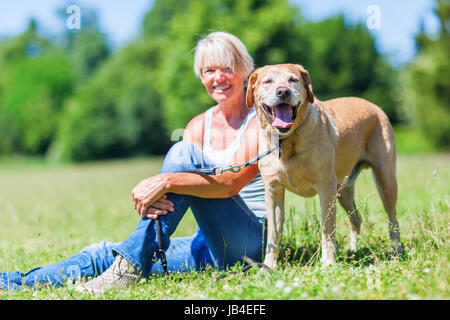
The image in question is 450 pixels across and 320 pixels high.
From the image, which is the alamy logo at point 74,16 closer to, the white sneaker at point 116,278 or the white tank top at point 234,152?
the white tank top at point 234,152

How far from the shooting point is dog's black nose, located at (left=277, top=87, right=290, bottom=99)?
123 inches

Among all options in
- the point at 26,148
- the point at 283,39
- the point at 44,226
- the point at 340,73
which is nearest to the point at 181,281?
the point at 44,226

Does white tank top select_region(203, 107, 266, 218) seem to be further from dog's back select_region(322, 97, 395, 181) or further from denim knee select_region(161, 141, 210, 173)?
dog's back select_region(322, 97, 395, 181)

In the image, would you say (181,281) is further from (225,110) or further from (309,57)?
(309,57)

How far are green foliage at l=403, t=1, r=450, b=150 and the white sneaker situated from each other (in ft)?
77.1

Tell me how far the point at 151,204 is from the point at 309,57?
27.5 meters

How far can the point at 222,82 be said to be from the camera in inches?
147

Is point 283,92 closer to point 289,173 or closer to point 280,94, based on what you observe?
point 280,94

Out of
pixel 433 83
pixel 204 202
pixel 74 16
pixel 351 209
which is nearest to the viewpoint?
pixel 204 202

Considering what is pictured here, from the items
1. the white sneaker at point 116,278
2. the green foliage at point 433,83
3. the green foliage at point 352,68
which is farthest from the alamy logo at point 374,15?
the green foliage at point 352,68

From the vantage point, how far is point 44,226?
21.5ft

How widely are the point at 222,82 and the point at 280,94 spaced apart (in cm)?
77

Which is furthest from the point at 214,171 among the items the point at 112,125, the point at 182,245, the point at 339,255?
the point at 112,125

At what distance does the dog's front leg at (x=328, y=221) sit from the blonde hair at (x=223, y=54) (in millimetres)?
1231
